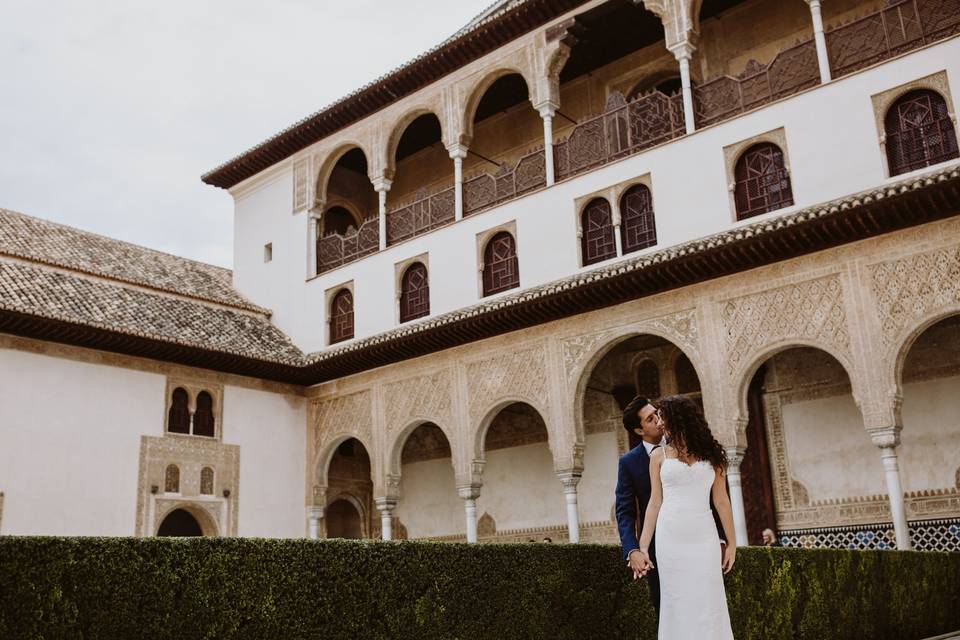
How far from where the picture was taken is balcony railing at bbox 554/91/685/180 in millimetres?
13992

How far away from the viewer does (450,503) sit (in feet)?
60.3

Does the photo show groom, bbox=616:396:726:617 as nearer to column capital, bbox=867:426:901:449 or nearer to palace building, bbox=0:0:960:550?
column capital, bbox=867:426:901:449

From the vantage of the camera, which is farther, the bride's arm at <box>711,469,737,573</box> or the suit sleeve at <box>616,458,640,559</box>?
the suit sleeve at <box>616,458,640,559</box>

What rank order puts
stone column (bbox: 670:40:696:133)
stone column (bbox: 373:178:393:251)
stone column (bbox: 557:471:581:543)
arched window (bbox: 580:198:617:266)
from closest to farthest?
stone column (bbox: 670:40:696:133), stone column (bbox: 557:471:581:543), arched window (bbox: 580:198:617:266), stone column (bbox: 373:178:393:251)

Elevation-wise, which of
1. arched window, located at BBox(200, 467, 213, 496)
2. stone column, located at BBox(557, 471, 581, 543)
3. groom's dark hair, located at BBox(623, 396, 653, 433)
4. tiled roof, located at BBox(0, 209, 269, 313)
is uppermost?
tiled roof, located at BBox(0, 209, 269, 313)

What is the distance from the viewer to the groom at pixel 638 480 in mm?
4375

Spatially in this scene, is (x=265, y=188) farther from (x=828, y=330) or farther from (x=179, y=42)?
(x=828, y=330)

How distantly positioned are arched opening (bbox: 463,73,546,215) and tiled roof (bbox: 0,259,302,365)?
479cm

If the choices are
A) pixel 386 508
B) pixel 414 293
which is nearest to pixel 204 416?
pixel 386 508

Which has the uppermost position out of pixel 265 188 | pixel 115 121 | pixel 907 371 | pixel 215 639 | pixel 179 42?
pixel 115 121

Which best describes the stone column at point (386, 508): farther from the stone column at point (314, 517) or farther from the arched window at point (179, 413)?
the arched window at point (179, 413)

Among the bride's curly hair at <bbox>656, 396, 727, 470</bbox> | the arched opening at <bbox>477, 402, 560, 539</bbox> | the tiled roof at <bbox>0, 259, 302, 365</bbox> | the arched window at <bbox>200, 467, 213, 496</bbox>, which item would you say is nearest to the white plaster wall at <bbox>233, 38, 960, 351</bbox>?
the tiled roof at <bbox>0, 259, 302, 365</bbox>

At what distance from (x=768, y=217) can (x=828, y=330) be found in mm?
1774

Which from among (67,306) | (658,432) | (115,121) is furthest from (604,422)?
(115,121)
